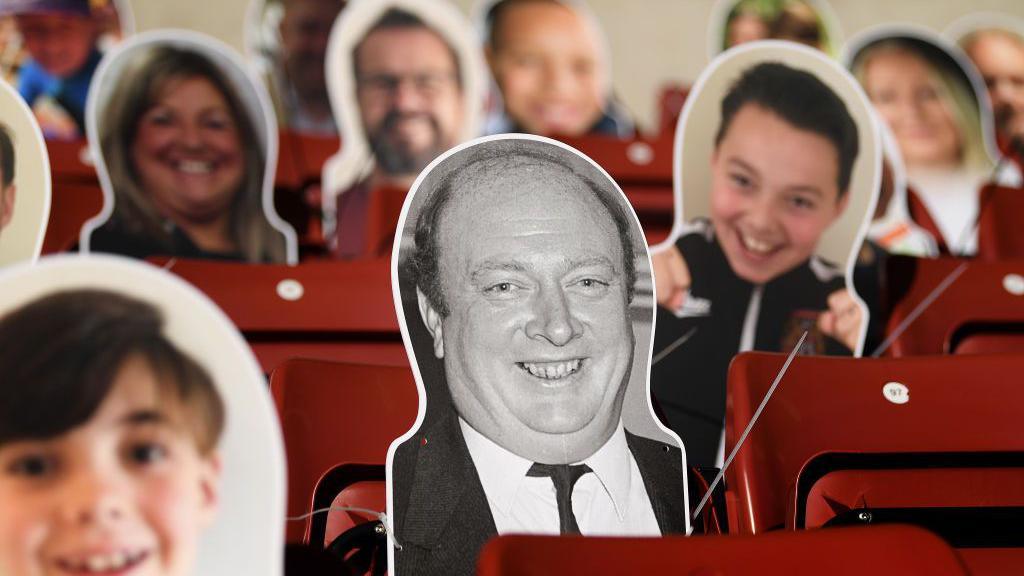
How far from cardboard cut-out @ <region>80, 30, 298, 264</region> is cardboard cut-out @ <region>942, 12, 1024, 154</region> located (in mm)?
2333

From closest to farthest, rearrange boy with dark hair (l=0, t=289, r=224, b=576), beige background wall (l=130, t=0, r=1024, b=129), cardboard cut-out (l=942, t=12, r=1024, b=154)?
boy with dark hair (l=0, t=289, r=224, b=576), cardboard cut-out (l=942, t=12, r=1024, b=154), beige background wall (l=130, t=0, r=1024, b=129)

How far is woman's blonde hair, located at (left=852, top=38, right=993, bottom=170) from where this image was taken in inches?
133

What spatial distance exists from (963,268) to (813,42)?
1890 mm

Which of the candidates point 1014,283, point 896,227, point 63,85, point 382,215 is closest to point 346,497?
point 382,215

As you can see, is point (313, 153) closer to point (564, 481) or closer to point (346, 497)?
point (346, 497)

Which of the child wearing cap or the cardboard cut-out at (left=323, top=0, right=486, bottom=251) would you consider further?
the child wearing cap

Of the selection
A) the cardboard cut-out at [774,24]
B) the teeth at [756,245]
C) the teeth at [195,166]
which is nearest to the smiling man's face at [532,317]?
the teeth at [756,245]

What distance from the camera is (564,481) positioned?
3.87ft

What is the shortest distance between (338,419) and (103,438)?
1.56ft

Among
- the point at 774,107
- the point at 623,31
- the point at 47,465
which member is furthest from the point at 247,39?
the point at 47,465

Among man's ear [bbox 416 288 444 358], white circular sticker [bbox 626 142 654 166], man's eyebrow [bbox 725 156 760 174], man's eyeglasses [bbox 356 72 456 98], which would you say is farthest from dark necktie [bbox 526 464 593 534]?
man's eyeglasses [bbox 356 72 456 98]

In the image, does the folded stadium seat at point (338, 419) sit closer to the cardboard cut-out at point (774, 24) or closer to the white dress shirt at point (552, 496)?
the white dress shirt at point (552, 496)

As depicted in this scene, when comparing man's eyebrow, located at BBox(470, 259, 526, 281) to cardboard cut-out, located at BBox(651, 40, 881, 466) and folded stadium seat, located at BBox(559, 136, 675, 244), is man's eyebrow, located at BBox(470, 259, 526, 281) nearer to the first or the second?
cardboard cut-out, located at BBox(651, 40, 881, 466)

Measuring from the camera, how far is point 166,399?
3.03 ft
